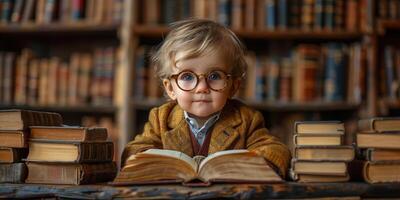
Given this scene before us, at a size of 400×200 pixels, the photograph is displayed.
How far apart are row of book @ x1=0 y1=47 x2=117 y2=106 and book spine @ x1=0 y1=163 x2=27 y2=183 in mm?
1865

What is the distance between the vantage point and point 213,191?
109 centimetres

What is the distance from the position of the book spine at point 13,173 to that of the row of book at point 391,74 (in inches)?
87.4

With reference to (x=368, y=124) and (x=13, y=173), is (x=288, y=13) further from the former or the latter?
(x=13, y=173)

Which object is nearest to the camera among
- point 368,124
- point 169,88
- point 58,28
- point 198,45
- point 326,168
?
point 326,168

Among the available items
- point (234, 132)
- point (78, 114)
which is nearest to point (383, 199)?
point (234, 132)

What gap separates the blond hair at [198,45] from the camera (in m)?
1.41

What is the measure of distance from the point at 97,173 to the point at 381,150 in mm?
586

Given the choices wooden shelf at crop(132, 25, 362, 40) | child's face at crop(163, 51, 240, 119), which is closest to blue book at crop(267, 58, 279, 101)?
wooden shelf at crop(132, 25, 362, 40)

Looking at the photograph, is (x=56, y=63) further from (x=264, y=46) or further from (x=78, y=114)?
(x=264, y=46)

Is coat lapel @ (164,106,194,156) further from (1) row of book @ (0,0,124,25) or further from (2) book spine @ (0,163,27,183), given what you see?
(1) row of book @ (0,0,124,25)

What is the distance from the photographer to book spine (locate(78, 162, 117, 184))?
121 centimetres

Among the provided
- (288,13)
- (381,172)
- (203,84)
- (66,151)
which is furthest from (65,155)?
(288,13)

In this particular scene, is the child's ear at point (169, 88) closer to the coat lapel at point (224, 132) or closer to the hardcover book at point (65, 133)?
the coat lapel at point (224, 132)

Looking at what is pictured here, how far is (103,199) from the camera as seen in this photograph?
3.60ft
